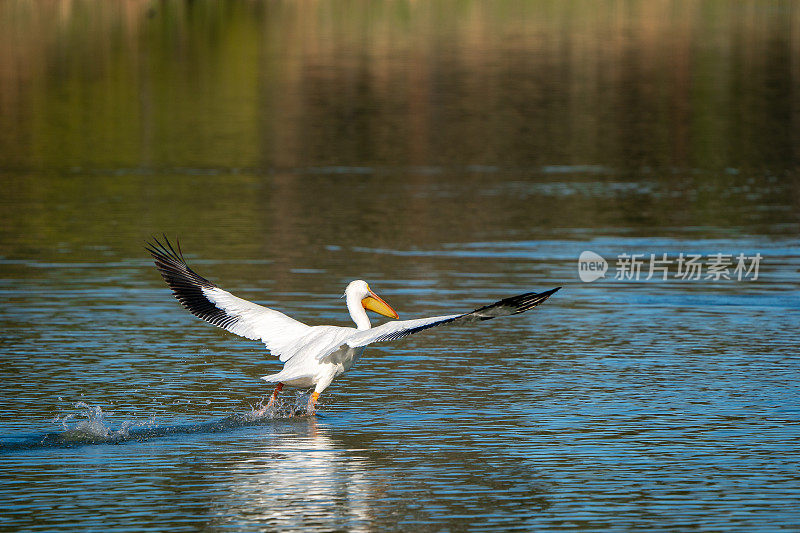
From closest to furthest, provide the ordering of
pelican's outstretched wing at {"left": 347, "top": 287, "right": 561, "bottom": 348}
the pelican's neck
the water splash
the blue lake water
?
the blue lake water, pelican's outstretched wing at {"left": 347, "top": 287, "right": 561, "bottom": 348}, the water splash, the pelican's neck

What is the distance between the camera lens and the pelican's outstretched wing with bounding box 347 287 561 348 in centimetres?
1048

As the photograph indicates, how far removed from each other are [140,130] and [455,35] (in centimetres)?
3882

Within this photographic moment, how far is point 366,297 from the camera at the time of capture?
12.9 metres

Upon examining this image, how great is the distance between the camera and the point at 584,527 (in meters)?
8.91

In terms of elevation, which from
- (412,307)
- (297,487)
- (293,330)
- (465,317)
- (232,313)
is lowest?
(297,487)

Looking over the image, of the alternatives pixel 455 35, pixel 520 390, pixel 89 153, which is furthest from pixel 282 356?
pixel 455 35

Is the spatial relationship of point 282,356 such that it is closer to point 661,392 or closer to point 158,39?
point 661,392

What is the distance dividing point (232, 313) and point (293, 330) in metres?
0.61

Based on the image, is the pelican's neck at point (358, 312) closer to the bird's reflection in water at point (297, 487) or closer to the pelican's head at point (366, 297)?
the pelican's head at point (366, 297)

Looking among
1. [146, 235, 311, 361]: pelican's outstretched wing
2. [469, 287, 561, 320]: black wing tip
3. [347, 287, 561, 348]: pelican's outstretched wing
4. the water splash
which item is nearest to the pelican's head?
Answer: [146, 235, 311, 361]: pelican's outstretched wing

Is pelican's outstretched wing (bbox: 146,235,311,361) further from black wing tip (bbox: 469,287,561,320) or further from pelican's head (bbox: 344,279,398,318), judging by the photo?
black wing tip (bbox: 469,287,561,320)

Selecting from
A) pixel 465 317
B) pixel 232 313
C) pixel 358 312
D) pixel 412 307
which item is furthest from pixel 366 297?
pixel 412 307

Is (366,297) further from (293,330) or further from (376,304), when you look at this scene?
(293,330)

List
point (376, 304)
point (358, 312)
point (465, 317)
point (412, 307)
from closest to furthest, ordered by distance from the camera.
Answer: point (465, 317) → point (358, 312) → point (376, 304) → point (412, 307)
